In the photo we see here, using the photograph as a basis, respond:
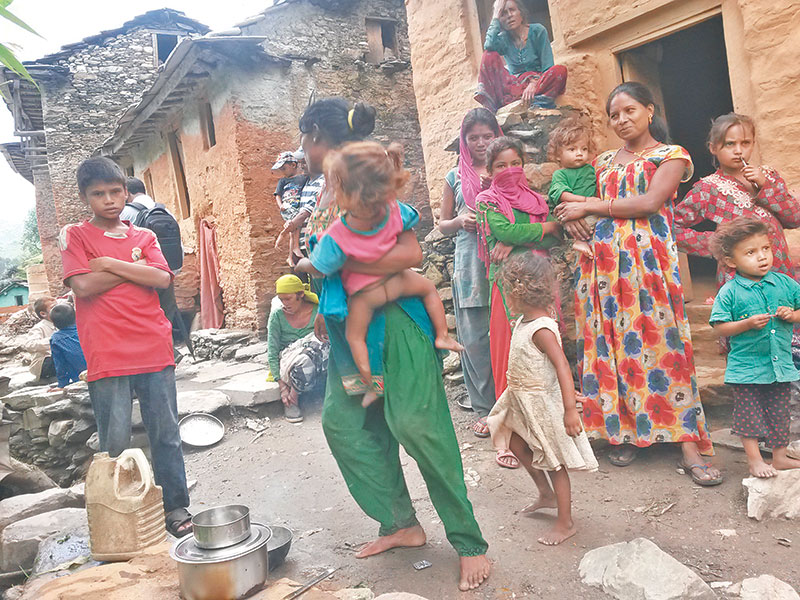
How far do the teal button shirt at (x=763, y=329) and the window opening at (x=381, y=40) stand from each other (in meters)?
9.51

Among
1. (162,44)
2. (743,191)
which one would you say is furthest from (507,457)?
(162,44)

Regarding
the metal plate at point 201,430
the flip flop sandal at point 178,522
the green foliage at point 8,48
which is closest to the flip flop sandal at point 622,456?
the flip flop sandal at point 178,522

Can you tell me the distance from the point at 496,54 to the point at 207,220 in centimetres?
653

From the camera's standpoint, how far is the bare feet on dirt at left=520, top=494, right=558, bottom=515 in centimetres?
272

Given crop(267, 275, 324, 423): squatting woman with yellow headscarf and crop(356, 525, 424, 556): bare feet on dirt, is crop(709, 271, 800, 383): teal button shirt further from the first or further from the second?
crop(267, 275, 324, 423): squatting woman with yellow headscarf

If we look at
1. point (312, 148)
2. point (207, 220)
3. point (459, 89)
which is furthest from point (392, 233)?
point (207, 220)

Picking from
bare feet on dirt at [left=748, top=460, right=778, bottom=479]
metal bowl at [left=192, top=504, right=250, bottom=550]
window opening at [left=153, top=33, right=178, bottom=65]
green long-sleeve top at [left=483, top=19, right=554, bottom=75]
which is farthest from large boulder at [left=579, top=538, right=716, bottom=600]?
window opening at [left=153, top=33, right=178, bottom=65]

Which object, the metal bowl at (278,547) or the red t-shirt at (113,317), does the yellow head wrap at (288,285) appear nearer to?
the red t-shirt at (113,317)

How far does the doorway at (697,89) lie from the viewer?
5516 mm

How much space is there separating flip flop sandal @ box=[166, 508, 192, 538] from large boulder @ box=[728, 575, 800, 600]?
244 cm

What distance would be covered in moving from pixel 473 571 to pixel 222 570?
0.94m

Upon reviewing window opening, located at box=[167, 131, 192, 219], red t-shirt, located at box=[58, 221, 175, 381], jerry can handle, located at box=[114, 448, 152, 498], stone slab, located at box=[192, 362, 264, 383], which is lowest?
stone slab, located at box=[192, 362, 264, 383]

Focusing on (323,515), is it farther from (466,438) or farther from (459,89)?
(459,89)

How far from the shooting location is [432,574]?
2.30 meters
